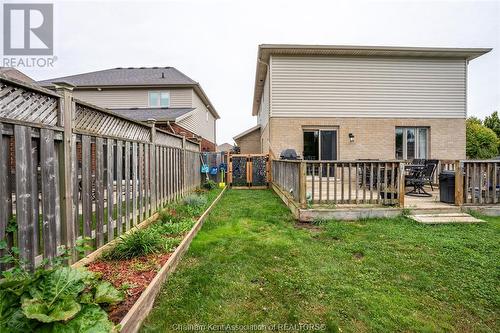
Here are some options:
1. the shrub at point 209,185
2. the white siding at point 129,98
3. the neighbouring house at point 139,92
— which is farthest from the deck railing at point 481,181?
the white siding at point 129,98

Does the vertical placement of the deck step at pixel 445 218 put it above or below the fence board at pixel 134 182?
below

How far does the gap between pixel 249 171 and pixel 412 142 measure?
25.6 ft

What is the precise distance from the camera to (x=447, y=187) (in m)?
6.15

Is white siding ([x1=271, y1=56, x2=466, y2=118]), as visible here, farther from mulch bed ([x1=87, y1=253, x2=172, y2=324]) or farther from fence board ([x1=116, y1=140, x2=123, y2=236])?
mulch bed ([x1=87, y1=253, x2=172, y2=324])

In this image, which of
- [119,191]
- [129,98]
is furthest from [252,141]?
[119,191]

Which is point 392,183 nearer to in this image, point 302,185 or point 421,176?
point 302,185

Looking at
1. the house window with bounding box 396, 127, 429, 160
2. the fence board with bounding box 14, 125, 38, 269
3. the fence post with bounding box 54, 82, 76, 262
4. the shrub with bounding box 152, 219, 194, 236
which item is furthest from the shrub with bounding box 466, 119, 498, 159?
the fence board with bounding box 14, 125, 38, 269

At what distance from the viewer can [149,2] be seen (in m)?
10.7

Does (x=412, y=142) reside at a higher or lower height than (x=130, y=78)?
lower

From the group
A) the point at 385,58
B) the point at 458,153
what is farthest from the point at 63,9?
the point at 458,153

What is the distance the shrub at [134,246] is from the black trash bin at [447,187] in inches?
267

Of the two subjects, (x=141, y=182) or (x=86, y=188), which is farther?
(x=141, y=182)

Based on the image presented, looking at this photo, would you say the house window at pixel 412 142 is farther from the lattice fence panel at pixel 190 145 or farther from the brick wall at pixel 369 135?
the lattice fence panel at pixel 190 145

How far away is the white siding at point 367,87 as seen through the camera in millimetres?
11094
